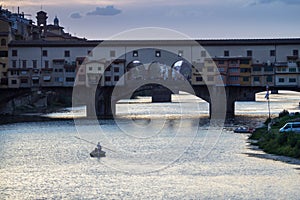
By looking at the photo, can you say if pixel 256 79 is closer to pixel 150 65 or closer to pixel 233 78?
pixel 233 78

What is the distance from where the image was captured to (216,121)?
5903 cm

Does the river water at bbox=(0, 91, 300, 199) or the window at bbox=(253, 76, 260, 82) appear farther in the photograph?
the window at bbox=(253, 76, 260, 82)

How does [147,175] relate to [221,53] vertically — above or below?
below

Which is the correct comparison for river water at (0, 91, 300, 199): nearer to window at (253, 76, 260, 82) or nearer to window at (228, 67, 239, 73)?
window at (228, 67, 239, 73)

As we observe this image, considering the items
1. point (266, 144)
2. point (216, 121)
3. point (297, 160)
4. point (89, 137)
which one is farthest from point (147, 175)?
A: point (216, 121)

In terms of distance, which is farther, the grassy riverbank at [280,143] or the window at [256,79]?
the window at [256,79]

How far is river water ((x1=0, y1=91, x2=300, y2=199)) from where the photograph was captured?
25406 millimetres

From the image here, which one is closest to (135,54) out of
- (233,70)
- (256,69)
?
(233,70)

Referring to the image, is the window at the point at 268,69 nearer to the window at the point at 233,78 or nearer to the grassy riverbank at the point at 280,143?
the window at the point at 233,78

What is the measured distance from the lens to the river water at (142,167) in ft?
83.4

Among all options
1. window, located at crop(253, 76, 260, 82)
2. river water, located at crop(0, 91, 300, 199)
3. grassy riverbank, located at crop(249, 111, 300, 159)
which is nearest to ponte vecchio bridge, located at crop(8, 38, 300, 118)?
window, located at crop(253, 76, 260, 82)

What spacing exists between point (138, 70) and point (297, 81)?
16450 millimetres

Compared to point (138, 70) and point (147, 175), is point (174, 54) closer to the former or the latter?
point (138, 70)

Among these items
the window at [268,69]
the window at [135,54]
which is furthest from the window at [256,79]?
the window at [135,54]
